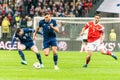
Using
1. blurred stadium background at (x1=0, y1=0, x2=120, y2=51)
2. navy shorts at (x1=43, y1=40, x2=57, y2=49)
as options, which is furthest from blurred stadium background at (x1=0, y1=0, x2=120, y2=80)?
navy shorts at (x1=43, y1=40, x2=57, y2=49)

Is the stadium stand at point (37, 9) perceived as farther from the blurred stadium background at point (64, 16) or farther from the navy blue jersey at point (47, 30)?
the navy blue jersey at point (47, 30)

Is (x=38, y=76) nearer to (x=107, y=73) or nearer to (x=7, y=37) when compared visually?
(x=107, y=73)

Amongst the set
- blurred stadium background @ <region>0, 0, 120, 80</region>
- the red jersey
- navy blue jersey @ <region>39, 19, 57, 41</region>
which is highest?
navy blue jersey @ <region>39, 19, 57, 41</region>

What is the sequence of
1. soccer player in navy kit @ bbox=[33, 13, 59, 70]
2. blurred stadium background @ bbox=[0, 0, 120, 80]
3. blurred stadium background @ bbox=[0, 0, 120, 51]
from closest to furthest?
soccer player in navy kit @ bbox=[33, 13, 59, 70]
blurred stadium background @ bbox=[0, 0, 120, 80]
blurred stadium background @ bbox=[0, 0, 120, 51]

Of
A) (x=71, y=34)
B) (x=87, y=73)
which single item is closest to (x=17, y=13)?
(x=71, y=34)

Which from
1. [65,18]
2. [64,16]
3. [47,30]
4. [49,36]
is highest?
[47,30]

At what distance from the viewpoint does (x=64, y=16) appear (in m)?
41.9

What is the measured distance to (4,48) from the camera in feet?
128

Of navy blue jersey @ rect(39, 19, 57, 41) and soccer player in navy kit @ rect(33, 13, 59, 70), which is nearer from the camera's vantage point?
soccer player in navy kit @ rect(33, 13, 59, 70)

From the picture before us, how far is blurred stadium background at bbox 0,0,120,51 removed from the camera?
38.6 m

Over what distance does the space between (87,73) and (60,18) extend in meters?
20.0

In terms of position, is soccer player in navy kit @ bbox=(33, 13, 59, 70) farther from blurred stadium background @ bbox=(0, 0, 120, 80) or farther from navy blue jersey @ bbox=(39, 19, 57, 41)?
blurred stadium background @ bbox=(0, 0, 120, 80)

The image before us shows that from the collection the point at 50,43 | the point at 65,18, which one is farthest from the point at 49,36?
the point at 65,18

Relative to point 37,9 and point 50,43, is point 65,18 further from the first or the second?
point 50,43
